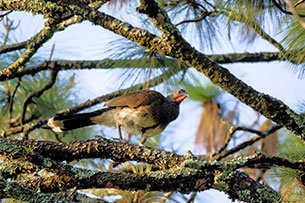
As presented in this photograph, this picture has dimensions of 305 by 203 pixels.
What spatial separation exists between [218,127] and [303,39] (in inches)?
97.2

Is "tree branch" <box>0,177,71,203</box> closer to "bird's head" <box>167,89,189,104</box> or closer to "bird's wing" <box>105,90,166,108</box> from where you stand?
"bird's wing" <box>105,90,166,108</box>

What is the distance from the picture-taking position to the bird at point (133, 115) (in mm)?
3820

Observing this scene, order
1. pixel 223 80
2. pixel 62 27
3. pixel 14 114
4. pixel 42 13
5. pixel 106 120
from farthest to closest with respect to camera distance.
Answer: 1. pixel 14 114
2. pixel 106 120
3. pixel 62 27
4. pixel 42 13
5. pixel 223 80

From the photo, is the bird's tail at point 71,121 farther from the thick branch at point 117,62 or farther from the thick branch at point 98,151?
the thick branch at point 98,151

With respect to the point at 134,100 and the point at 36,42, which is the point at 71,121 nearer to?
the point at 134,100

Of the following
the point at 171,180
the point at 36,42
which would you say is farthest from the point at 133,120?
the point at 171,180

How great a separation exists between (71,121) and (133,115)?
31 cm

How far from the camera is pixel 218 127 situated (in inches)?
201

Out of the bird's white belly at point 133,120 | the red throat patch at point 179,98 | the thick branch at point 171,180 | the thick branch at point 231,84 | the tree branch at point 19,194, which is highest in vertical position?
the red throat patch at point 179,98

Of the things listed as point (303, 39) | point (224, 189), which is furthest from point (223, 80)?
point (303, 39)

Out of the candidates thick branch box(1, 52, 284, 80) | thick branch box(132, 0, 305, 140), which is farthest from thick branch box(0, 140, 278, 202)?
thick branch box(1, 52, 284, 80)

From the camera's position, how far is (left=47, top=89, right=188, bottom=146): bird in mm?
3820

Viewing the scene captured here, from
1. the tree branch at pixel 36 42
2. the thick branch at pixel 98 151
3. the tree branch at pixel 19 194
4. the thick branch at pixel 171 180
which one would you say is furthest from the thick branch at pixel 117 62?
the tree branch at pixel 19 194

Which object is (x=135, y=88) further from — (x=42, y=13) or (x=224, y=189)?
(x=224, y=189)
